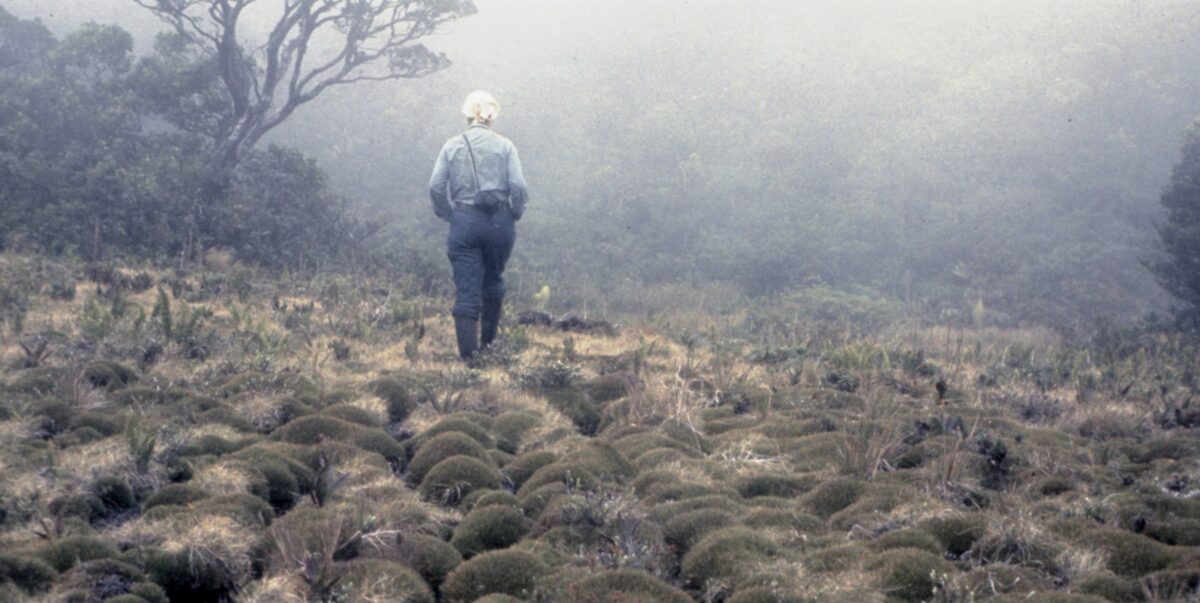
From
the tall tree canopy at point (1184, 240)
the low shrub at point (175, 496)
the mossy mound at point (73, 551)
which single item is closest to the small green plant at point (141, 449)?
the low shrub at point (175, 496)

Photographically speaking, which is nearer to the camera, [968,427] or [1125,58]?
[968,427]

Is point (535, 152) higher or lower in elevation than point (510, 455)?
higher

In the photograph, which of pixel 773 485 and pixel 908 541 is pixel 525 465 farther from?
pixel 908 541

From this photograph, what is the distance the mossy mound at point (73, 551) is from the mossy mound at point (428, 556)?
1.00 metres

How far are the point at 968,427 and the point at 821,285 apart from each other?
14.8 m

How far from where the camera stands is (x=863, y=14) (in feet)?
110

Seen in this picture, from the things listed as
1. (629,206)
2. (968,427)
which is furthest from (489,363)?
(629,206)

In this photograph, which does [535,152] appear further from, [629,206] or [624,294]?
[624,294]

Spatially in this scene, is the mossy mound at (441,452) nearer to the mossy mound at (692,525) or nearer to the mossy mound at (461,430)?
the mossy mound at (461,430)

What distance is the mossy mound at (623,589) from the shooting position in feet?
10.9

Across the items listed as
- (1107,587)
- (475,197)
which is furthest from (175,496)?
(475,197)

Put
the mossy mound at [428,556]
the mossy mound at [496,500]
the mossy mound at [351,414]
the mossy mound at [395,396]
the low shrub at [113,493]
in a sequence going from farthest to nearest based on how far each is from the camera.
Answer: the mossy mound at [395,396] → the mossy mound at [351,414] → the mossy mound at [496,500] → the low shrub at [113,493] → the mossy mound at [428,556]

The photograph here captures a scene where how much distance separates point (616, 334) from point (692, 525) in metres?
5.89

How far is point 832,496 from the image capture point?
180 inches
